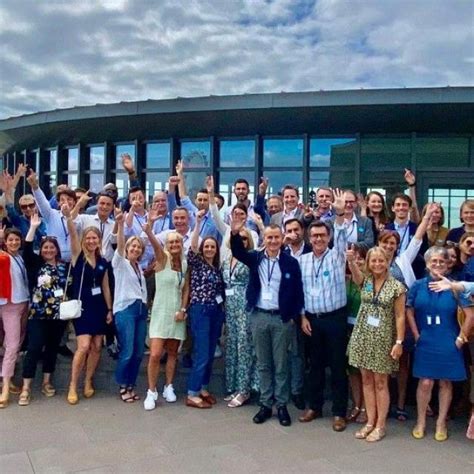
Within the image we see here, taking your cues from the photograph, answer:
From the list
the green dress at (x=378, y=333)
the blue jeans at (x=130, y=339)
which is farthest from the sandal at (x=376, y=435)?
the blue jeans at (x=130, y=339)

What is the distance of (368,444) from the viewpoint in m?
4.07

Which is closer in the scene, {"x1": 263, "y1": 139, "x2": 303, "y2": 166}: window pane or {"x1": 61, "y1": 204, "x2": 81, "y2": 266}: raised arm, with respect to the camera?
{"x1": 61, "y1": 204, "x2": 81, "y2": 266}: raised arm

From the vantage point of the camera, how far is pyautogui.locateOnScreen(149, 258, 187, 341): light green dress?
4.91 metres

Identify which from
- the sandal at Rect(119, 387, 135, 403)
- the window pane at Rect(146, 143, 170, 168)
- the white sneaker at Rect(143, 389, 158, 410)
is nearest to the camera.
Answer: the white sneaker at Rect(143, 389, 158, 410)

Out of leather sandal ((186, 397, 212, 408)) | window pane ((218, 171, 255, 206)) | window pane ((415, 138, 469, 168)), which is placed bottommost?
leather sandal ((186, 397, 212, 408))

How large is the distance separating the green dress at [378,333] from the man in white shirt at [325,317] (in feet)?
0.70

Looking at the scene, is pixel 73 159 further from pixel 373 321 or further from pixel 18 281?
pixel 373 321

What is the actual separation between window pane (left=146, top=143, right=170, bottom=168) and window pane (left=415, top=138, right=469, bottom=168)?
5808mm

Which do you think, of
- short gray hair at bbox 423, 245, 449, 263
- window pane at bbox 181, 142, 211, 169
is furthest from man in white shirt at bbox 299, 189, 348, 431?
window pane at bbox 181, 142, 211, 169

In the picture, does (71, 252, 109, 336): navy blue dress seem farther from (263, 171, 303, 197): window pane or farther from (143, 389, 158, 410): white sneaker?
(263, 171, 303, 197): window pane

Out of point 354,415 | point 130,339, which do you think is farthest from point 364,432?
point 130,339

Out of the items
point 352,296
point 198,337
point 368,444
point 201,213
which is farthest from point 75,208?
point 368,444

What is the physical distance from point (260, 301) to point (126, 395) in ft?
5.72

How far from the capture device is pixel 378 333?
164 inches
